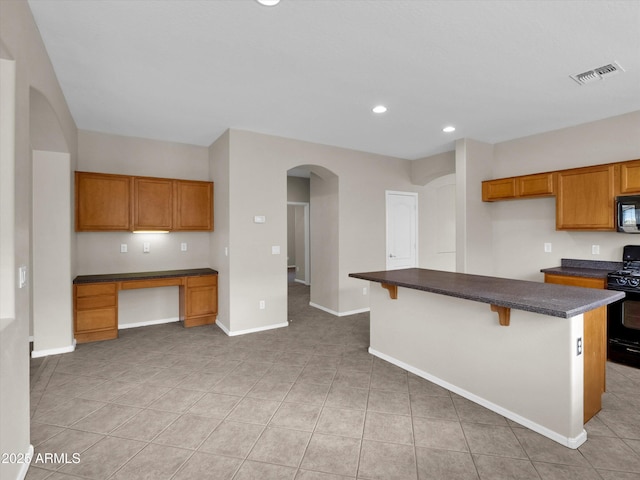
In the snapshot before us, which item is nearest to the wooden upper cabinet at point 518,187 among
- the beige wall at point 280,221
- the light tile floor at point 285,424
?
the beige wall at point 280,221

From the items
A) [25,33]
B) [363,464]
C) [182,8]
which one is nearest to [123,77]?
[25,33]

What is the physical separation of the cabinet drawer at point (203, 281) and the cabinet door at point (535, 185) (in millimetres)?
4594

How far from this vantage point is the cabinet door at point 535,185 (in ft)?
13.9

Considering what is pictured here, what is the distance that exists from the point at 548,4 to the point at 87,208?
5.10 metres

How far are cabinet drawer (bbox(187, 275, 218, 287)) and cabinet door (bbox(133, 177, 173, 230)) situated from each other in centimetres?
84

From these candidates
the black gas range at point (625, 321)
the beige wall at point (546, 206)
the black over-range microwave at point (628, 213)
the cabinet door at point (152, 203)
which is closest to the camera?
the black gas range at point (625, 321)

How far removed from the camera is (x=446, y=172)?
5707 millimetres

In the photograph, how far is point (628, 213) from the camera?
3.58 meters

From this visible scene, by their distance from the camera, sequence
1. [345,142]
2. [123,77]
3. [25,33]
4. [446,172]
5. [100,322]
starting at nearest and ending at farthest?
[25,33], [123,77], [100,322], [345,142], [446,172]

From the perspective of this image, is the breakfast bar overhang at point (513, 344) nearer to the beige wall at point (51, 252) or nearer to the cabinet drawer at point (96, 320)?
the cabinet drawer at point (96, 320)

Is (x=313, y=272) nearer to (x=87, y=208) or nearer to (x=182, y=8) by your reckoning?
(x=87, y=208)

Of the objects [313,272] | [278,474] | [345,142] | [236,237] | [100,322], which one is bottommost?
[278,474]

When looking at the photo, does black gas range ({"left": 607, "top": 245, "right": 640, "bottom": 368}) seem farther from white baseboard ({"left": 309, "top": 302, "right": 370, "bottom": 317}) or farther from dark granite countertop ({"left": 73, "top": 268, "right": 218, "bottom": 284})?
dark granite countertop ({"left": 73, "top": 268, "right": 218, "bottom": 284})

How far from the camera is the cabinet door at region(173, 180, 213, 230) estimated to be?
A: 4766 mm
